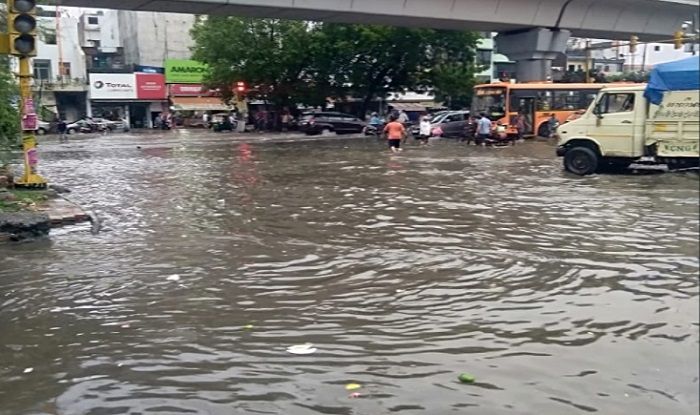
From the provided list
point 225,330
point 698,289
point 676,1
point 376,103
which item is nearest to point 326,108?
point 376,103

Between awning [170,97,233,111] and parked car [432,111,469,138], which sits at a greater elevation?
awning [170,97,233,111]

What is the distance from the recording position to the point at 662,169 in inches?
641

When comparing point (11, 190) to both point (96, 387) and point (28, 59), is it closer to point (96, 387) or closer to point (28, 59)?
point (28, 59)

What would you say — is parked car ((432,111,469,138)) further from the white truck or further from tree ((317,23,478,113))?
the white truck

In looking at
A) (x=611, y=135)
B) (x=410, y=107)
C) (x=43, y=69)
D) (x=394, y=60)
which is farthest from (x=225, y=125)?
(x=611, y=135)

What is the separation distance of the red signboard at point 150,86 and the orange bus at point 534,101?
119ft

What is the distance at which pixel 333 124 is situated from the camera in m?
43.4

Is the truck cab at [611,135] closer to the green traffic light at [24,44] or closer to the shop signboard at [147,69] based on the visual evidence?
the green traffic light at [24,44]

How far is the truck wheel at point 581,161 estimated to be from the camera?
1728 cm

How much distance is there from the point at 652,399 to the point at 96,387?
3.55 meters

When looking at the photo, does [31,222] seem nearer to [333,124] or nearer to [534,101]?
[534,101]

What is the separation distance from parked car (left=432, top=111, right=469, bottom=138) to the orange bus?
3.51 m

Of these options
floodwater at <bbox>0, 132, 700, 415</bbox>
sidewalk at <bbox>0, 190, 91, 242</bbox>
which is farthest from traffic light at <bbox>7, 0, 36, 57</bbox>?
floodwater at <bbox>0, 132, 700, 415</bbox>

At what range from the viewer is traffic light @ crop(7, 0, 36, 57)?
11742 mm
